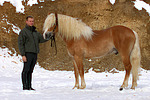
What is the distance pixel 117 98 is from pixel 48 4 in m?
14.4

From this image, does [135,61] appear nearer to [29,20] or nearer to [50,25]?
[50,25]

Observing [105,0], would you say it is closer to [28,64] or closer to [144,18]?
[144,18]

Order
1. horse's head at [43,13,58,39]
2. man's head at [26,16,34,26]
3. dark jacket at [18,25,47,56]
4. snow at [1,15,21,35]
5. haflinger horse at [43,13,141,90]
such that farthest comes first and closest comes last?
snow at [1,15,21,35] < haflinger horse at [43,13,141,90] < horse's head at [43,13,58,39] < man's head at [26,16,34,26] < dark jacket at [18,25,47,56]

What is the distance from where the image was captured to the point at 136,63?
258 inches

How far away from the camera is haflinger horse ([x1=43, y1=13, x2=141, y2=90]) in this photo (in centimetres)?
653

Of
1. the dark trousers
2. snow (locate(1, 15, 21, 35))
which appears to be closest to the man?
the dark trousers

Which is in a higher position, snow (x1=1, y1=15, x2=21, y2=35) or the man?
snow (x1=1, y1=15, x2=21, y2=35)

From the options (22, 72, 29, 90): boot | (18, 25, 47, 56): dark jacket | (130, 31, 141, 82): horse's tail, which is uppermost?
(18, 25, 47, 56): dark jacket

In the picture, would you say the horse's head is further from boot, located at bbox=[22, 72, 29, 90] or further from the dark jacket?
boot, located at bbox=[22, 72, 29, 90]

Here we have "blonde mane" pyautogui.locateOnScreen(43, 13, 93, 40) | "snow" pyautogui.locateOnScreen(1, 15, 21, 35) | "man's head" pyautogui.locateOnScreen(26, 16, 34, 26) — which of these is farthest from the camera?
"snow" pyautogui.locateOnScreen(1, 15, 21, 35)

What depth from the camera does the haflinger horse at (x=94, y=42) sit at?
653 centimetres

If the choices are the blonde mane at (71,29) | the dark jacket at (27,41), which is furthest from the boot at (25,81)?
the blonde mane at (71,29)

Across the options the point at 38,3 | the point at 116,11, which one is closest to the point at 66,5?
the point at 38,3

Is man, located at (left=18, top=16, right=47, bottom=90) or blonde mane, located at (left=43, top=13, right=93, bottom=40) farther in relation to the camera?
blonde mane, located at (left=43, top=13, right=93, bottom=40)
